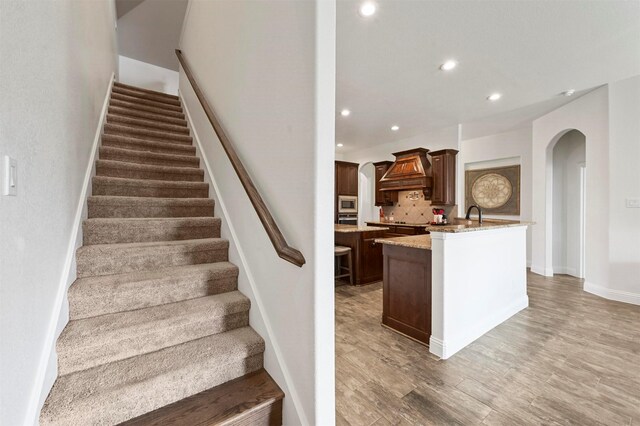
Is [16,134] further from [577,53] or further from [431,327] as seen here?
[577,53]

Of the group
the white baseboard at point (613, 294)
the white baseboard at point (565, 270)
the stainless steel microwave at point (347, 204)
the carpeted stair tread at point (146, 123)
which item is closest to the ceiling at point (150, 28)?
the carpeted stair tread at point (146, 123)

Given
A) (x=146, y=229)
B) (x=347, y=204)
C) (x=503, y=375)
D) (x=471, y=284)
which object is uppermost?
(x=347, y=204)

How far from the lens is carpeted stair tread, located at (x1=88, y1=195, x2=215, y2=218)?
6.60 feet

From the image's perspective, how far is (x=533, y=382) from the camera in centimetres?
184

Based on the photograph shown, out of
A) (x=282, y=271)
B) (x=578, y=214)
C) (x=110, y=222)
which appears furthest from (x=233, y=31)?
(x=578, y=214)

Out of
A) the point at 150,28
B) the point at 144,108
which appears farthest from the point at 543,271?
the point at 150,28

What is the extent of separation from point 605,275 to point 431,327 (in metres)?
3.36

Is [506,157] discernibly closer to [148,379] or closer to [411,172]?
[411,172]

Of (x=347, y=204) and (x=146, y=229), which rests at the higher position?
(x=347, y=204)

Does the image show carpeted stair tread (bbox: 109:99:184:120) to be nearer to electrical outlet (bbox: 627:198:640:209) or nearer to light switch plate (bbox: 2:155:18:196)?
light switch plate (bbox: 2:155:18:196)

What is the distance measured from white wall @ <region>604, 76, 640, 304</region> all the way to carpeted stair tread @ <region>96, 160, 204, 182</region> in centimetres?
538

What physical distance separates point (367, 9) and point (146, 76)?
6017 mm

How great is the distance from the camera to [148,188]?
2.39 metres

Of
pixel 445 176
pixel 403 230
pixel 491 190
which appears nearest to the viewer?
pixel 445 176
